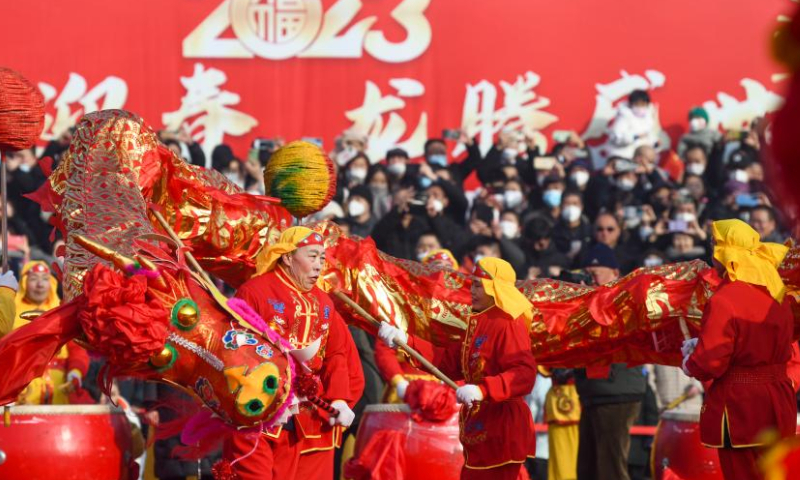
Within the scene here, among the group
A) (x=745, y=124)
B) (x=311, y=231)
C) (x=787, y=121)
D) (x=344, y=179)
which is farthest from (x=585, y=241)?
(x=787, y=121)

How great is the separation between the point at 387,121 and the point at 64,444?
23.7 feet

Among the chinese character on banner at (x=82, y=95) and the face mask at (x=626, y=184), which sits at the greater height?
the chinese character on banner at (x=82, y=95)

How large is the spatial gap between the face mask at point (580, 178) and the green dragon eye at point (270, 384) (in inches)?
294

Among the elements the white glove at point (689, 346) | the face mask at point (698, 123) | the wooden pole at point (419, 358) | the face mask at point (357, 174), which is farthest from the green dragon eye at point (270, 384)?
the face mask at point (698, 123)

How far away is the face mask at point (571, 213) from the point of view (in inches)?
449

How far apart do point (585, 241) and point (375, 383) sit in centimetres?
243

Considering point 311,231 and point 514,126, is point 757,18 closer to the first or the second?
point 514,126

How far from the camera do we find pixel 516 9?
45.3 ft

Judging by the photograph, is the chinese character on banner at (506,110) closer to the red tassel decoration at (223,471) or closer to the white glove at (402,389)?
the white glove at (402,389)

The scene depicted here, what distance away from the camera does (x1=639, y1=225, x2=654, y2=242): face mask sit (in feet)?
36.3

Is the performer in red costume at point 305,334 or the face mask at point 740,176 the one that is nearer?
the performer in red costume at point 305,334

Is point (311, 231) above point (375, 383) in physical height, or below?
above

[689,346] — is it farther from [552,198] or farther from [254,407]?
[552,198]

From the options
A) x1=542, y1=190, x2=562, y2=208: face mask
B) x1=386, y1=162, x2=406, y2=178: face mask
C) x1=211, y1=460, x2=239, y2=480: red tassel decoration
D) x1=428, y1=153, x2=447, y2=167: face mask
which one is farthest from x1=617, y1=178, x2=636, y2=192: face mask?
x1=211, y1=460, x2=239, y2=480: red tassel decoration
